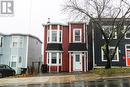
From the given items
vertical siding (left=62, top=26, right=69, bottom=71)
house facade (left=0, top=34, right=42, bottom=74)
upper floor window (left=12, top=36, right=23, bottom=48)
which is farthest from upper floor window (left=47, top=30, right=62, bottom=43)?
upper floor window (left=12, top=36, right=23, bottom=48)

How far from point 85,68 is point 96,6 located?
31.5 feet

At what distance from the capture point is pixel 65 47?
37562mm

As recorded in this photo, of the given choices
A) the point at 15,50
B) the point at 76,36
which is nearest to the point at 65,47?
the point at 76,36

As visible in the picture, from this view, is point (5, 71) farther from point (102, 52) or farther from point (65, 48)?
point (102, 52)

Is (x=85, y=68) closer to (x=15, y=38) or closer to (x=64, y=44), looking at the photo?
(x=64, y=44)

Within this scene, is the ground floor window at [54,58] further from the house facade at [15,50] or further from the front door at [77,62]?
the house facade at [15,50]

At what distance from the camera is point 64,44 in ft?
123

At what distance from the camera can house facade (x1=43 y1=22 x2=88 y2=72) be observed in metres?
36.2

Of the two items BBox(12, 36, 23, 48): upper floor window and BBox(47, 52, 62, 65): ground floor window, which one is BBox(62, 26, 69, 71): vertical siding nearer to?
BBox(47, 52, 62, 65): ground floor window

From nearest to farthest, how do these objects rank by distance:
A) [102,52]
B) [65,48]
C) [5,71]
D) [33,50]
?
[5,71] < [102,52] < [65,48] < [33,50]

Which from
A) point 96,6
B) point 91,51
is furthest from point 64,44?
point 96,6

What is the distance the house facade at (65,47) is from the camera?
119 feet

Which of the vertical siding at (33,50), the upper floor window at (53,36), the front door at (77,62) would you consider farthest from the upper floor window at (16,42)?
the front door at (77,62)

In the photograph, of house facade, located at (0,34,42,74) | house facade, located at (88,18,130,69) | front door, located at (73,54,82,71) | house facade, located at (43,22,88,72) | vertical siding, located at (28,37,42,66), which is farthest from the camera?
vertical siding, located at (28,37,42,66)
